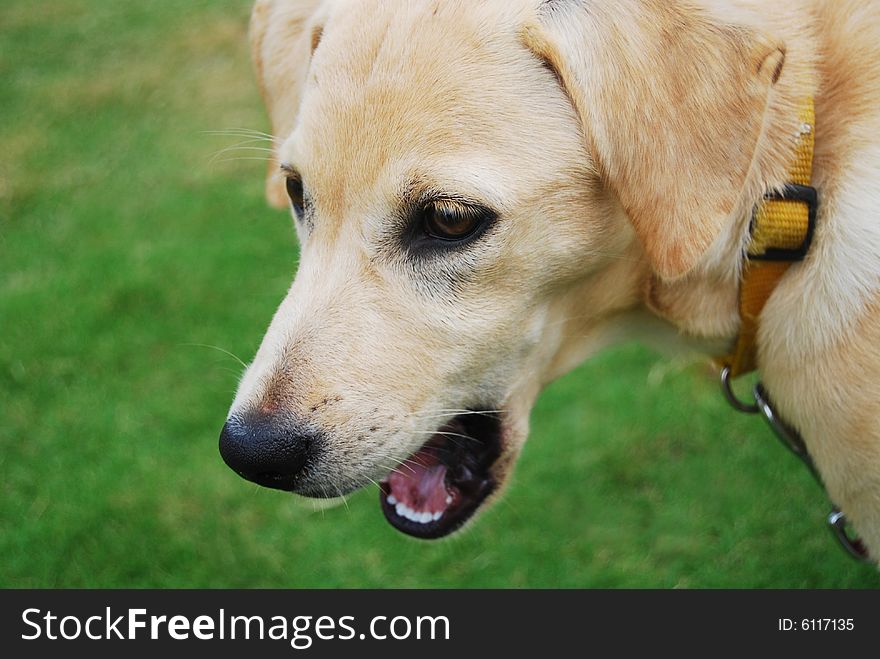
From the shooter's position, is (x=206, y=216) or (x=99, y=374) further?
(x=206, y=216)

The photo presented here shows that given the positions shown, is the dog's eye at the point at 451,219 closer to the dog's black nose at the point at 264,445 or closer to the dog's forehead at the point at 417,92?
the dog's forehead at the point at 417,92

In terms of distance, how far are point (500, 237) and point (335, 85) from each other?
582mm

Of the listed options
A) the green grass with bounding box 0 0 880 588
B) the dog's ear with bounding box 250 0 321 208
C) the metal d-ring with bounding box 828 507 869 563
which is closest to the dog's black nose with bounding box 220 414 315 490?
the dog's ear with bounding box 250 0 321 208

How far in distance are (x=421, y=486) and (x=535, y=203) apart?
101 centimetres

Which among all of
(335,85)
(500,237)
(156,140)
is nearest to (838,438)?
(500,237)

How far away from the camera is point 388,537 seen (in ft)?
13.8

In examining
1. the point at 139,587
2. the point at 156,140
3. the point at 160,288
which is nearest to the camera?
the point at 139,587

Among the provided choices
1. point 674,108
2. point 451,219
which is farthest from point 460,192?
point 674,108

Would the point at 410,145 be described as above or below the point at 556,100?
below

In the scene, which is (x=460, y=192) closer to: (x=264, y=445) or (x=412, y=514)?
(x=264, y=445)

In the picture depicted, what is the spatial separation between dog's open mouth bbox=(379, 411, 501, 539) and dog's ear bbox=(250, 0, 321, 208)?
991mm

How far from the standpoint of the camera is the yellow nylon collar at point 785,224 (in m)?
2.35

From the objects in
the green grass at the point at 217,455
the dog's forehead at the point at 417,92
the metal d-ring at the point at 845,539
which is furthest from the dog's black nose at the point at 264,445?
the green grass at the point at 217,455
